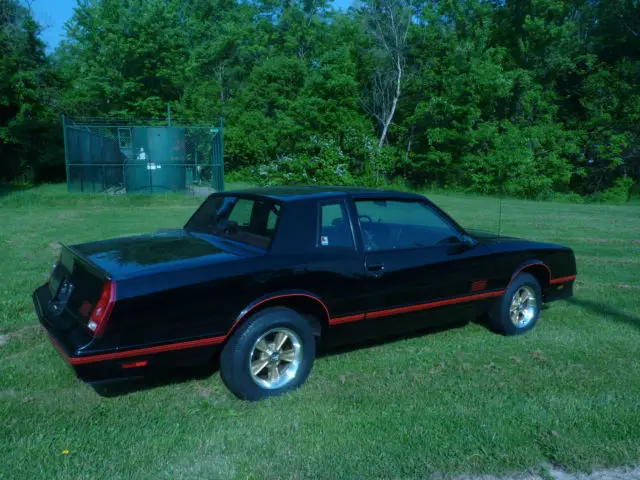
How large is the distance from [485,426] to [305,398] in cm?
121

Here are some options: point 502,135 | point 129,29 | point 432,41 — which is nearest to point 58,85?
point 129,29

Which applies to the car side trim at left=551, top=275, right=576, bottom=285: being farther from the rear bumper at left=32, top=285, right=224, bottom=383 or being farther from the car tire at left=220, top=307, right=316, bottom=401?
the rear bumper at left=32, top=285, right=224, bottom=383

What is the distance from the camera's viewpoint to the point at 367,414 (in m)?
3.69

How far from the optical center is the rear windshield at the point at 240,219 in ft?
13.8

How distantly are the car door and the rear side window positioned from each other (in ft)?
0.46

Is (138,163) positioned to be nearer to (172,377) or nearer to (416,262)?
(172,377)

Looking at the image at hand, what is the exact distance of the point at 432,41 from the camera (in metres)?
36.2

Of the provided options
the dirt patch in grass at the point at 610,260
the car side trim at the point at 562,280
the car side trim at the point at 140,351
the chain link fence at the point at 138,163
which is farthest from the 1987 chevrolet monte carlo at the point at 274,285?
the chain link fence at the point at 138,163

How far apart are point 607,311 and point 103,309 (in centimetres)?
541

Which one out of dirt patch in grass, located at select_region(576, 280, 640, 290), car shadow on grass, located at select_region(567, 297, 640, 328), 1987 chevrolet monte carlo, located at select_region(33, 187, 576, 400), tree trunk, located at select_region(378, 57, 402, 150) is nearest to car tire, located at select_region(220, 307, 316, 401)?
1987 chevrolet monte carlo, located at select_region(33, 187, 576, 400)

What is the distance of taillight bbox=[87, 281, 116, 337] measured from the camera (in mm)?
3301

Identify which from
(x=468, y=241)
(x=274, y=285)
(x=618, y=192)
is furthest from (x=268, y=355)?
(x=618, y=192)

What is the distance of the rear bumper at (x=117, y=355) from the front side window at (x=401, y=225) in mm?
1646

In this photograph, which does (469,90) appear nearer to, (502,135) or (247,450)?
(502,135)
